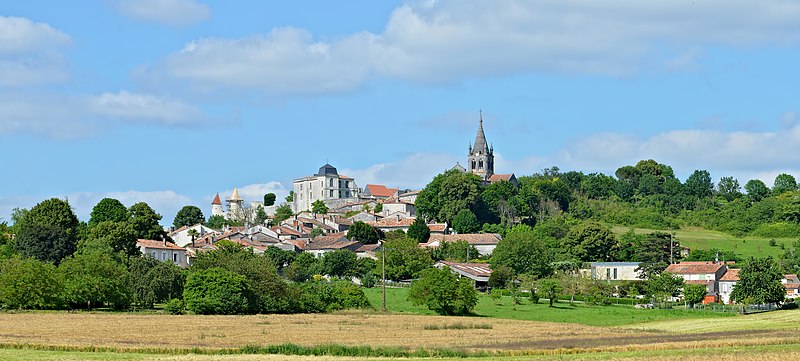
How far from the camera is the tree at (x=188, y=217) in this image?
188625mm

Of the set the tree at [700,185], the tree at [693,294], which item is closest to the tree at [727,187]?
the tree at [700,185]

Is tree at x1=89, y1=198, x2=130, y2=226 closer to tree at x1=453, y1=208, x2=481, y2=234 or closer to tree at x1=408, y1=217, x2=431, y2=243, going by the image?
tree at x1=408, y1=217, x2=431, y2=243

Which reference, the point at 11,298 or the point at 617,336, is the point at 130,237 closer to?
the point at 11,298

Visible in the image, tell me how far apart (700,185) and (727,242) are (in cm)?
4761

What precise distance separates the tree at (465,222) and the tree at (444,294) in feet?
253

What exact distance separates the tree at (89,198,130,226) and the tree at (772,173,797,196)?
331 feet

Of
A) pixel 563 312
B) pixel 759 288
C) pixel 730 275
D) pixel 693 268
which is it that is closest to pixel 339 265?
pixel 693 268

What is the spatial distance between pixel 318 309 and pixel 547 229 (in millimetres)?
66275

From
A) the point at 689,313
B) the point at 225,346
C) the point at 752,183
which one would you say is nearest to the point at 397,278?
the point at 689,313

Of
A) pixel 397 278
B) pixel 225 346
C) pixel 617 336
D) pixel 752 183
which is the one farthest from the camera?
pixel 752 183

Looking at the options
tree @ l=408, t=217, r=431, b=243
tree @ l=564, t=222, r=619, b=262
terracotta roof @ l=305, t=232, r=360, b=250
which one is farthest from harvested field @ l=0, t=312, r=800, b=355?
tree @ l=408, t=217, r=431, b=243

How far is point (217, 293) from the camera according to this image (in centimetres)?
7956

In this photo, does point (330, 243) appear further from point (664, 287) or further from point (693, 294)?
point (693, 294)

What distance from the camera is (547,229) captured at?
14562 centimetres
